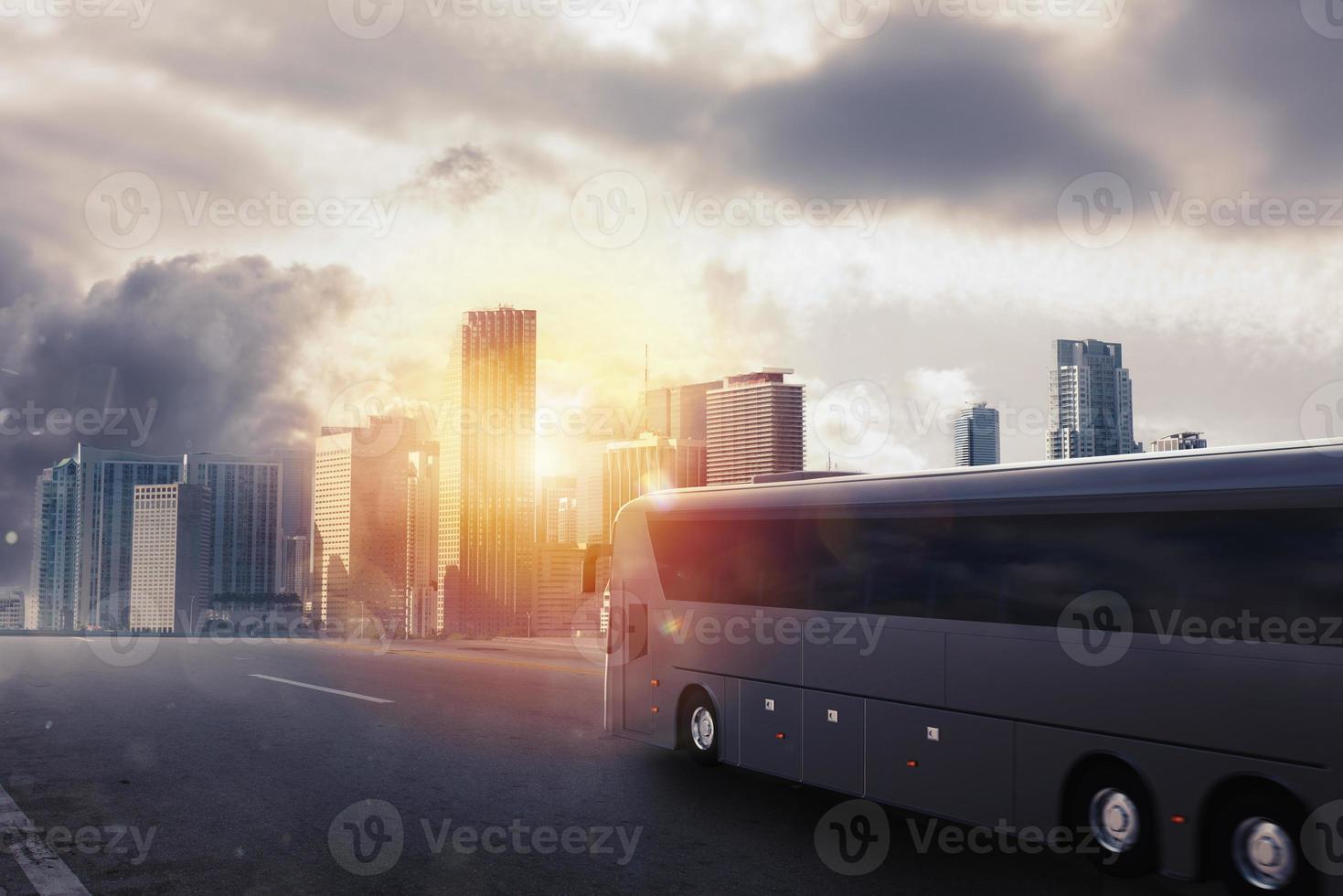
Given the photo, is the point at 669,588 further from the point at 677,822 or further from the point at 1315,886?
the point at 1315,886

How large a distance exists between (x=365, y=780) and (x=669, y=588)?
390cm

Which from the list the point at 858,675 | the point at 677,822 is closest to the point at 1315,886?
the point at 858,675

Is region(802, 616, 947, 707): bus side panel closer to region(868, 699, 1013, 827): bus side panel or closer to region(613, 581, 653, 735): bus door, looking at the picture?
region(868, 699, 1013, 827): bus side panel

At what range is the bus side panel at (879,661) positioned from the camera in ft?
28.1

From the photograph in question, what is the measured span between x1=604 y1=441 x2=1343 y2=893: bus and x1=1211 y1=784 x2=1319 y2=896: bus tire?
1 cm

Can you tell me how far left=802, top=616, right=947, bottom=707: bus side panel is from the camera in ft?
28.1

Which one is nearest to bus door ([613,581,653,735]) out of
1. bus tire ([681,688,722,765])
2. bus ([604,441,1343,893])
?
bus tire ([681,688,722,765])

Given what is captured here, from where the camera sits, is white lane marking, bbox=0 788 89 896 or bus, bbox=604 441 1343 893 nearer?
bus, bbox=604 441 1343 893

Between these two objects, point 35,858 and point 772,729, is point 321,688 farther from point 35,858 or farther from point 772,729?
point 35,858

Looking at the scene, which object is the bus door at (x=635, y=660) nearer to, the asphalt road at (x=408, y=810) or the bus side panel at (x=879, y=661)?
the asphalt road at (x=408, y=810)

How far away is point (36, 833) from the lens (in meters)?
8.28

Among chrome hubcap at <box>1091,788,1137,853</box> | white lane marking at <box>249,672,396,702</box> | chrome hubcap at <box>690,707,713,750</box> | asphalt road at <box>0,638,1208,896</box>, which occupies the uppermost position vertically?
chrome hubcap at <box>1091,788,1137,853</box>

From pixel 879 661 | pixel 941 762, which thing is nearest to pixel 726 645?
pixel 879 661

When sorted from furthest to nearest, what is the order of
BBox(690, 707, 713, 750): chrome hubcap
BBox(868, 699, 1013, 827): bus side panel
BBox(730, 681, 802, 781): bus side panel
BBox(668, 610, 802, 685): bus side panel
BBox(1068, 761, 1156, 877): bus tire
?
BBox(690, 707, 713, 750): chrome hubcap → BBox(668, 610, 802, 685): bus side panel → BBox(730, 681, 802, 781): bus side panel → BBox(868, 699, 1013, 827): bus side panel → BBox(1068, 761, 1156, 877): bus tire
